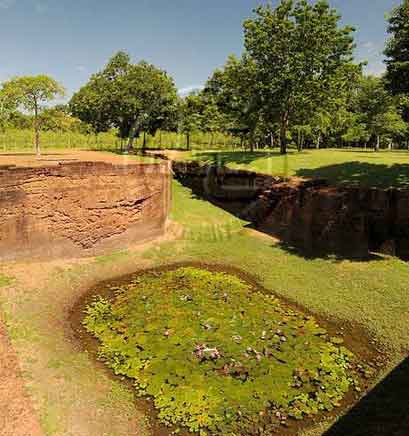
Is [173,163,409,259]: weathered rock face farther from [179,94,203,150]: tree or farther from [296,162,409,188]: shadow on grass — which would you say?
[179,94,203,150]: tree

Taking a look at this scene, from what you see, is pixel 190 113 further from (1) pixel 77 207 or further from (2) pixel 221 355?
(2) pixel 221 355

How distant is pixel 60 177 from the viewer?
1288 centimetres

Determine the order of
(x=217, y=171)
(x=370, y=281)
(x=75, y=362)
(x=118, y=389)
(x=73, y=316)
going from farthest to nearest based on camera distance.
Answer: (x=217, y=171) < (x=370, y=281) < (x=73, y=316) < (x=75, y=362) < (x=118, y=389)

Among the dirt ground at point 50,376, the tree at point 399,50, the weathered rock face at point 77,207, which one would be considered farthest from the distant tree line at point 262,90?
the dirt ground at point 50,376

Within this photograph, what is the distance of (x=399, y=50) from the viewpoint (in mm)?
14469

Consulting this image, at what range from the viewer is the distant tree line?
69.5 feet

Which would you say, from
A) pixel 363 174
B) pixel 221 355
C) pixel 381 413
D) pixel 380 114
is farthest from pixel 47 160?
pixel 380 114

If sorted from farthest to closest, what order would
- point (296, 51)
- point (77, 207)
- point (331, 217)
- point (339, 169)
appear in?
→ point (296, 51) < point (339, 169) < point (331, 217) < point (77, 207)

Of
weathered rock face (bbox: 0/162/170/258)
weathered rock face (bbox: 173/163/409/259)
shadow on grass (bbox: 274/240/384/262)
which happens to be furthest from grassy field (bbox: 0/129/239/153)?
shadow on grass (bbox: 274/240/384/262)

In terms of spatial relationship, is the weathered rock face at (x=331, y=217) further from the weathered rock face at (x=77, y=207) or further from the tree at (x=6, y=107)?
the tree at (x=6, y=107)

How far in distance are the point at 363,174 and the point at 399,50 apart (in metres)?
5.50

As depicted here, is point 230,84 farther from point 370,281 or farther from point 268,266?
point 370,281

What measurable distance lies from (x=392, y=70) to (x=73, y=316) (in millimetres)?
15438

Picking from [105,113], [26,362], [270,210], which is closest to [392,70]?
[270,210]
